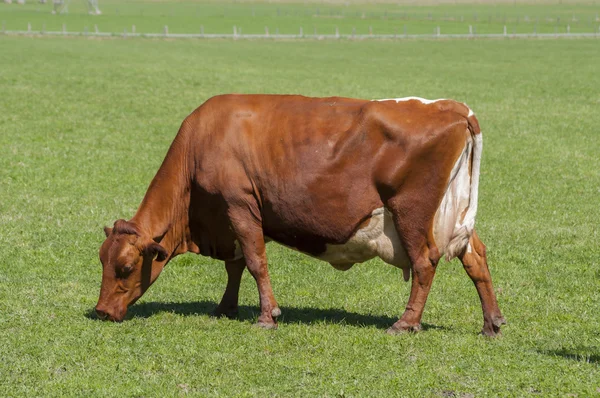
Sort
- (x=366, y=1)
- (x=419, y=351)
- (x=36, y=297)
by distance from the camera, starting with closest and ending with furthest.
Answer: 1. (x=419, y=351)
2. (x=36, y=297)
3. (x=366, y=1)

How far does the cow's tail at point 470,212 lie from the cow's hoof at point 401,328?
0.84 m

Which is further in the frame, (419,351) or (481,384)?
(419,351)

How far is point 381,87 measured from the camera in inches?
1453

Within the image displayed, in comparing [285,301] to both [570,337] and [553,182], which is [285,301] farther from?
[553,182]

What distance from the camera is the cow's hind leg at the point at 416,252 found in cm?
960

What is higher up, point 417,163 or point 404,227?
point 417,163

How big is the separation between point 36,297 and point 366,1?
153m

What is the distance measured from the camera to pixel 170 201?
1034 cm

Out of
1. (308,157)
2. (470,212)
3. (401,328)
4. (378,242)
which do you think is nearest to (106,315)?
(308,157)

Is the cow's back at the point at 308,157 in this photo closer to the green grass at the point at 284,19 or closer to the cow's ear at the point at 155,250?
the cow's ear at the point at 155,250

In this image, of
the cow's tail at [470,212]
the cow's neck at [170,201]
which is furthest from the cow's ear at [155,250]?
the cow's tail at [470,212]

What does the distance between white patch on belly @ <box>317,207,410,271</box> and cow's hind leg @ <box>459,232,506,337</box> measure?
0.68 metres

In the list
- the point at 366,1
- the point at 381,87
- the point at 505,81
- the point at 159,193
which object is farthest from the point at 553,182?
the point at 366,1

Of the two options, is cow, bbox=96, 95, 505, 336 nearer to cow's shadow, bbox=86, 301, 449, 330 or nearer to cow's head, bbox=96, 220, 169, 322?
cow's head, bbox=96, 220, 169, 322
